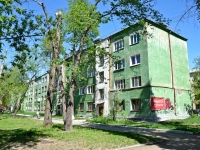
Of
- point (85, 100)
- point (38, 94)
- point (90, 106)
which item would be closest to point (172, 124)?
point (90, 106)

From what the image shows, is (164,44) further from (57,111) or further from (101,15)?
(57,111)

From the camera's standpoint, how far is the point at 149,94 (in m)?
25.6

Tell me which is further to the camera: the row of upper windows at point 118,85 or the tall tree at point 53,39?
the row of upper windows at point 118,85

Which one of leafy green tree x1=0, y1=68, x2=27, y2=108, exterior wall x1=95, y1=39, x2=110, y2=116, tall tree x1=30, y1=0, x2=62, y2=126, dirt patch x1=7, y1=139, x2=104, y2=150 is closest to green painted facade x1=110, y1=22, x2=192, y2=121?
exterior wall x1=95, y1=39, x2=110, y2=116

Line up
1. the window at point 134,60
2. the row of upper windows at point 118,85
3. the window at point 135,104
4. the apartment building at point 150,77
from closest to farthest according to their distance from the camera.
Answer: the apartment building at point 150,77 < the window at point 135,104 < the row of upper windows at point 118,85 < the window at point 134,60

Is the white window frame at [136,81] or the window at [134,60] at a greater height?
the window at [134,60]

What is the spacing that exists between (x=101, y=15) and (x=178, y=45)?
21.2 m

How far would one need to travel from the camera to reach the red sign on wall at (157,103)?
2516cm

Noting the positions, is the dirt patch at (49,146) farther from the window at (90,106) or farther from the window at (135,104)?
the window at (90,106)

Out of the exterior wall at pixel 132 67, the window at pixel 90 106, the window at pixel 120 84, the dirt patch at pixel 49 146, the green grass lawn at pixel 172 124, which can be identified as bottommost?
the green grass lawn at pixel 172 124

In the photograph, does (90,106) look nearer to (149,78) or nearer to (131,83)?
(131,83)

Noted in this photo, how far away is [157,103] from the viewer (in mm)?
25703

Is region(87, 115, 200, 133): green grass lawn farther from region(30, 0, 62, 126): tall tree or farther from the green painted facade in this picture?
region(30, 0, 62, 126): tall tree

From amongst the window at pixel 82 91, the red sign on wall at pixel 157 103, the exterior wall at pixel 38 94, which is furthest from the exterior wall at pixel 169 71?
the exterior wall at pixel 38 94
